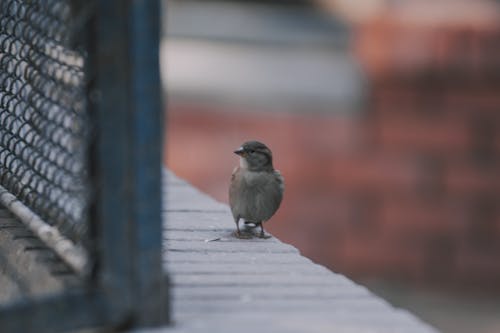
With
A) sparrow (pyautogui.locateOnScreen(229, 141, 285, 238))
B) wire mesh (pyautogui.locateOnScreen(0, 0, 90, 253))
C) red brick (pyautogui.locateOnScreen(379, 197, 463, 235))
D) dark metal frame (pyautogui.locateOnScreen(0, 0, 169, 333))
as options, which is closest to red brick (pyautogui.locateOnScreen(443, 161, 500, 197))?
red brick (pyautogui.locateOnScreen(379, 197, 463, 235))

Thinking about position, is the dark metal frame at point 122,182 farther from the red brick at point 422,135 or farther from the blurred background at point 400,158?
the red brick at point 422,135

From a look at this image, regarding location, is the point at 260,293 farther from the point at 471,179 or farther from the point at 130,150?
the point at 471,179

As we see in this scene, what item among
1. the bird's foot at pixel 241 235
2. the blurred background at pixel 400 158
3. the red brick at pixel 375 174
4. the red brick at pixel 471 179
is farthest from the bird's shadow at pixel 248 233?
the red brick at pixel 471 179

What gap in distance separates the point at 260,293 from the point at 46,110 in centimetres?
79

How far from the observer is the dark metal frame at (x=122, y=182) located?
2.44 meters

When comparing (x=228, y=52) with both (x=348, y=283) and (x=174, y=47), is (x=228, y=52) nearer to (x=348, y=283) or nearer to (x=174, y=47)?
(x=174, y=47)

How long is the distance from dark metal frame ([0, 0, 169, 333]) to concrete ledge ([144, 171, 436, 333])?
0.14 meters

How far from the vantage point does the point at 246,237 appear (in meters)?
3.61

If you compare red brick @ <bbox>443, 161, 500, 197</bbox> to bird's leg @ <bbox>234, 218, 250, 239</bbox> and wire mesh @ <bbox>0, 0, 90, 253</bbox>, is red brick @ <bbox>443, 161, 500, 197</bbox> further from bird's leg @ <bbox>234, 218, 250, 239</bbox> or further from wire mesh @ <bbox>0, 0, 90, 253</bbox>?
wire mesh @ <bbox>0, 0, 90, 253</bbox>

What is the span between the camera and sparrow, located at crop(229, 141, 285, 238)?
12.7 ft

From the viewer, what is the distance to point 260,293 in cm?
287

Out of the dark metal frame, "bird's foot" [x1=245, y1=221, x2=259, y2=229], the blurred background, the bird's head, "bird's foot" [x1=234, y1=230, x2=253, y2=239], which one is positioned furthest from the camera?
the blurred background

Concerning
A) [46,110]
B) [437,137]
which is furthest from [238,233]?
[437,137]

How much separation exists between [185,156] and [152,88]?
5796 millimetres
